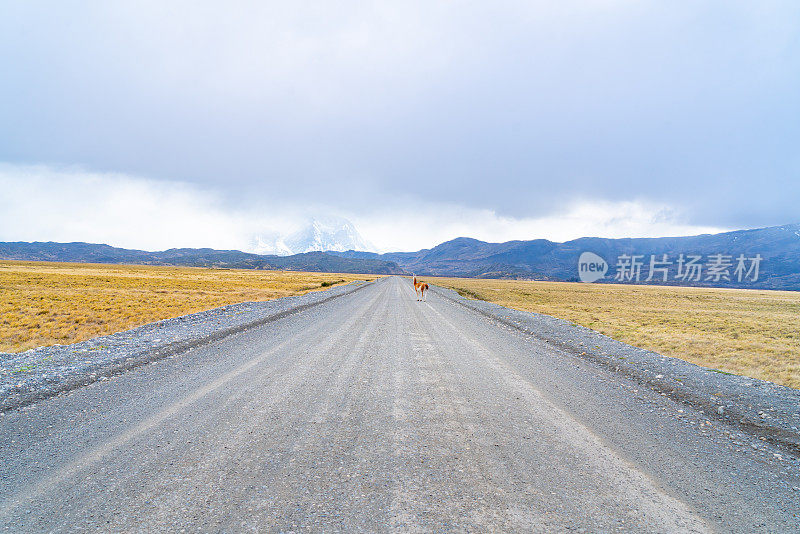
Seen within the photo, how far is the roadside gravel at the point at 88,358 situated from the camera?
21.8 feet

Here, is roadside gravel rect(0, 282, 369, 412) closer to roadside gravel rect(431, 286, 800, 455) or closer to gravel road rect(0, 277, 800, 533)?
gravel road rect(0, 277, 800, 533)

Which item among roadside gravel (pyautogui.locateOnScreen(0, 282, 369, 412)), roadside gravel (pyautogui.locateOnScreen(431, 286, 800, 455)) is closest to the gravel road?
roadside gravel (pyautogui.locateOnScreen(431, 286, 800, 455))

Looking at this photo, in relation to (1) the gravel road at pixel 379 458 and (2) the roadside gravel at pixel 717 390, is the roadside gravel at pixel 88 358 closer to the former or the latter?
(1) the gravel road at pixel 379 458

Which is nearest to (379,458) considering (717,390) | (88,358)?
(717,390)

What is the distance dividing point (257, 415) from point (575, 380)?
669 centimetres

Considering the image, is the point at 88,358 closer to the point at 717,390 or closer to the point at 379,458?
the point at 379,458

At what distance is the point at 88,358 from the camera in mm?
9086

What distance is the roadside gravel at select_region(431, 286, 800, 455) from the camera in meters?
5.85

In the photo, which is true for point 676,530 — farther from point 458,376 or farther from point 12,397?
point 12,397

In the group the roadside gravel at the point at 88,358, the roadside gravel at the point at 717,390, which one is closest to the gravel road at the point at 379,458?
the roadside gravel at the point at 717,390

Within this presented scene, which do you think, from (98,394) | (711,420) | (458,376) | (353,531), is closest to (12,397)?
(98,394)

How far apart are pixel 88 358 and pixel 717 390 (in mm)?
14597

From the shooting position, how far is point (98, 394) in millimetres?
6500

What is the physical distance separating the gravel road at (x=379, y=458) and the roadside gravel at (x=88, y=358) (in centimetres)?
59
